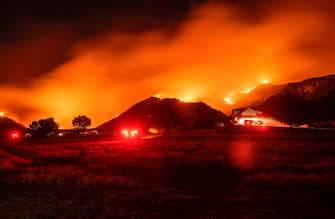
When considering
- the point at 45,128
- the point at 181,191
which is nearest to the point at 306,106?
the point at 45,128

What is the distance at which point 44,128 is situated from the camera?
151 meters

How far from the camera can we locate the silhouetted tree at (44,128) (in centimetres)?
14500

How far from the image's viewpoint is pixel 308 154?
129 ft

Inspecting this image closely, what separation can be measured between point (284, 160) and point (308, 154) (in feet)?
18.6

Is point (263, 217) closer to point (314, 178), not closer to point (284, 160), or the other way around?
point (314, 178)

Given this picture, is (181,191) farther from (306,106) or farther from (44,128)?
(306,106)

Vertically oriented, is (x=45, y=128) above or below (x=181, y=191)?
above

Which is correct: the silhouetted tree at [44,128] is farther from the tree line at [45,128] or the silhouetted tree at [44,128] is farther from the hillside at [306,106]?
the hillside at [306,106]

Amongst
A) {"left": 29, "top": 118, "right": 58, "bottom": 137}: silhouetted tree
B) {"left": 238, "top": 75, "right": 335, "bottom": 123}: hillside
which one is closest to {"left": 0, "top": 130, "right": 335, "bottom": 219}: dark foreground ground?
{"left": 238, "top": 75, "right": 335, "bottom": 123}: hillside

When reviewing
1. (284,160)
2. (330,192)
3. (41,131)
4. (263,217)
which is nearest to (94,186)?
(263,217)

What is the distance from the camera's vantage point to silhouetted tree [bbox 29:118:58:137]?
14500 centimetres

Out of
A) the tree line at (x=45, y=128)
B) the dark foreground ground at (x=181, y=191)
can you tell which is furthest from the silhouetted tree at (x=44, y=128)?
the dark foreground ground at (x=181, y=191)

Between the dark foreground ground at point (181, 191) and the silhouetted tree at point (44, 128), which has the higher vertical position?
the silhouetted tree at point (44, 128)

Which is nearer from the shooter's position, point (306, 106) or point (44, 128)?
point (44, 128)
